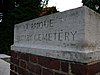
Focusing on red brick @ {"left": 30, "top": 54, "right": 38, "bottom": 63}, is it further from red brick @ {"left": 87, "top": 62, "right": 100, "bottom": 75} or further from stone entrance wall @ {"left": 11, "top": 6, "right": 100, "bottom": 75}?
red brick @ {"left": 87, "top": 62, "right": 100, "bottom": 75}

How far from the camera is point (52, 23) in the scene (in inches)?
69.4

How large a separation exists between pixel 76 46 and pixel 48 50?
364 mm

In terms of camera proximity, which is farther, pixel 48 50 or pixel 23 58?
pixel 23 58

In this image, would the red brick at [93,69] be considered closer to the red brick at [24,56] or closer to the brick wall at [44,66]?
the brick wall at [44,66]

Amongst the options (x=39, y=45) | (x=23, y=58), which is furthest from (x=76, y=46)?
(x=23, y=58)

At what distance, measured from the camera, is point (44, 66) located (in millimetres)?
1834

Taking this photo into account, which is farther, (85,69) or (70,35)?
(70,35)

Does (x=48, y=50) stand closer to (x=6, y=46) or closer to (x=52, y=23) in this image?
(x=52, y=23)

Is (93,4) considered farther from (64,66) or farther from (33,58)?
(64,66)

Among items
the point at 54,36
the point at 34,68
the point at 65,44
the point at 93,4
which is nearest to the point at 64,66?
the point at 65,44

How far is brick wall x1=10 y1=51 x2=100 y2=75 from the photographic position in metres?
1.40

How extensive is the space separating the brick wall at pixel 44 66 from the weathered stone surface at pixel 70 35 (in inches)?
1.6

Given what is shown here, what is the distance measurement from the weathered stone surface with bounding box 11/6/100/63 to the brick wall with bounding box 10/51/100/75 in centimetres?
4

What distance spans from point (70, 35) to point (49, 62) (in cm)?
35
